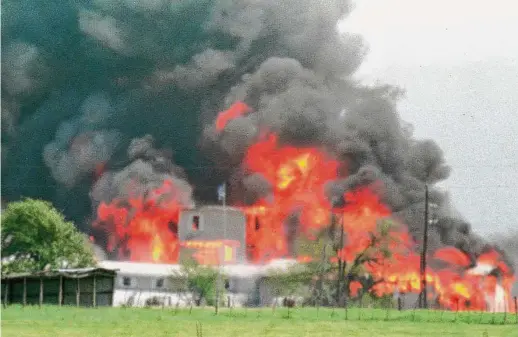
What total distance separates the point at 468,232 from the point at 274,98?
38477 mm

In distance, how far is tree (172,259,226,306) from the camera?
95062 mm

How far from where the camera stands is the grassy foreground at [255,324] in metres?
45.8

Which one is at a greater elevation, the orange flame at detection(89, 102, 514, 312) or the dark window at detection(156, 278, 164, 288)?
the orange flame at detection(89, 102, 514, 312)

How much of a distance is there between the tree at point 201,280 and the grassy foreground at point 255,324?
27414 mm

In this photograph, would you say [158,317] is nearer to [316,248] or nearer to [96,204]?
[316,248]

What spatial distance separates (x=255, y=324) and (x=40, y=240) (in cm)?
5932

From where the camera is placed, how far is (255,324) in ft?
177

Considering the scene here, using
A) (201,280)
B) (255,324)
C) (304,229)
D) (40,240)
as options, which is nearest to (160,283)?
(201,280)

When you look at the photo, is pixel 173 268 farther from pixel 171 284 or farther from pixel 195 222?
pixel 195 222

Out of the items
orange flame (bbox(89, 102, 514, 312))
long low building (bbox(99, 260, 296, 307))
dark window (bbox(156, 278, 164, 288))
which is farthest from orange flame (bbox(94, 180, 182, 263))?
dark window (bbox(156, 278, 164, 288))

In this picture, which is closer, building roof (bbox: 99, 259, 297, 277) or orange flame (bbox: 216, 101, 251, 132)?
building roof (bbox: 99, 259, 297, 277)

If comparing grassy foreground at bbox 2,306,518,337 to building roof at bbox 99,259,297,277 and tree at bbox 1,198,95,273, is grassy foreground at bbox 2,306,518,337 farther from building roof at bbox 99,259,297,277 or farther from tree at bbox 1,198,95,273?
tree at bbox 1,198,95,273

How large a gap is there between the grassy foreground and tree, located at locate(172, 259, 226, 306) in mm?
27414

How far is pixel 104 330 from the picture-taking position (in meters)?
46.0
